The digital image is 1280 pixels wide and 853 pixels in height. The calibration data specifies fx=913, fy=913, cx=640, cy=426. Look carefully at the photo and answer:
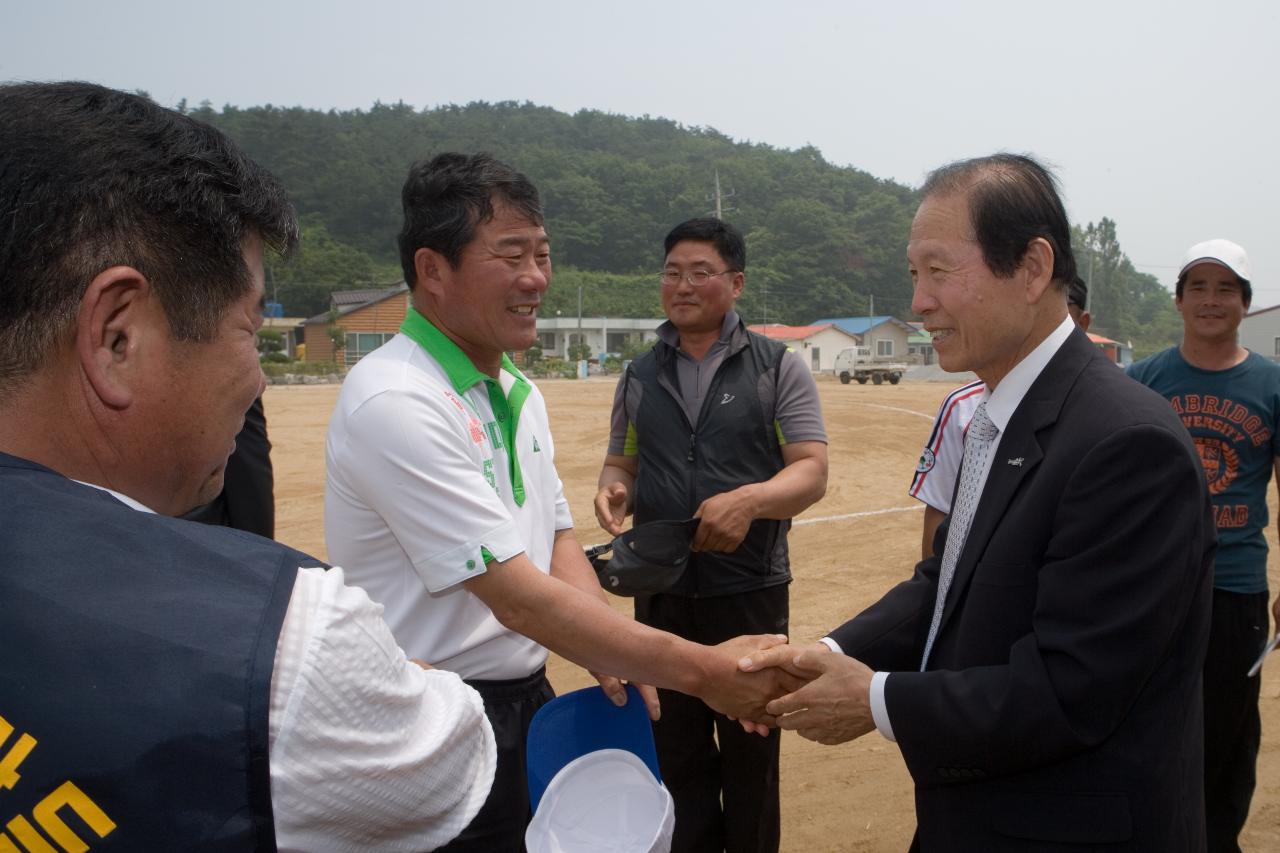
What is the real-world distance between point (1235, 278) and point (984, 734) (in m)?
3.28

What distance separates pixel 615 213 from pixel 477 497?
10403cm

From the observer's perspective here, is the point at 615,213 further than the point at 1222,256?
Yes

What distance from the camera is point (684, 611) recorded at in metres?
4.22

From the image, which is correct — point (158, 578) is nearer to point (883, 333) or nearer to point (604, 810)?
point (604, 810)

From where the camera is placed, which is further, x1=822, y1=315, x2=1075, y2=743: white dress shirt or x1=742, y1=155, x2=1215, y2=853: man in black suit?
x1=822, y1=315, x2=1075, y2=743: white dress shirt

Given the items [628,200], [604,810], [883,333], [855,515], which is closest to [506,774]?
[604,810]

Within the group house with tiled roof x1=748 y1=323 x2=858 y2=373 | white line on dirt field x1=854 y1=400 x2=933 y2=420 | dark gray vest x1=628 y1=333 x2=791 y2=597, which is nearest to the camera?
dark gray vest x1=628 y1=333 x2=791 y2=597

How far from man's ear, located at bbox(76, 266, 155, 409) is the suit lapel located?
1.82 meters

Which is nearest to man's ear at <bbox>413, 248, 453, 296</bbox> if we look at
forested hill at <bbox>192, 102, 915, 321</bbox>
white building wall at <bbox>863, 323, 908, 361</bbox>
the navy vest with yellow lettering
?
the navy vest with yellow lettering

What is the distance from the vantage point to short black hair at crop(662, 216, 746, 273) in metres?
4.54

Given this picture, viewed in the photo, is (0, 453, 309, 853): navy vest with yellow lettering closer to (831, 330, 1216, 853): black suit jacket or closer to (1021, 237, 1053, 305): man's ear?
(831, 330, 1216, 853): black suit jacket

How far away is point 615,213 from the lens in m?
104

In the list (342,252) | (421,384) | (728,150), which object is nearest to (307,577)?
(421,384)

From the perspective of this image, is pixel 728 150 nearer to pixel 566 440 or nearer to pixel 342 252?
pixel 342 252
